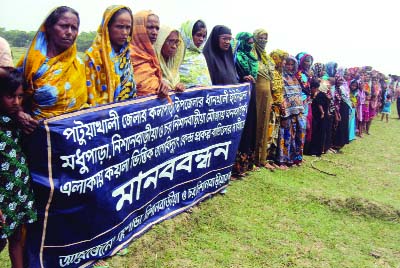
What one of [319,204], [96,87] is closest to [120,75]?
[96,87]

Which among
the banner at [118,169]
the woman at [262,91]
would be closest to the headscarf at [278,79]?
the woman at [262,91]

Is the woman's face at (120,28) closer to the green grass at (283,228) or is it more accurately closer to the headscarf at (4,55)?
the headscarf at (4,55)

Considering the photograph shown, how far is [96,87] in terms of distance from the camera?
3.08 meters

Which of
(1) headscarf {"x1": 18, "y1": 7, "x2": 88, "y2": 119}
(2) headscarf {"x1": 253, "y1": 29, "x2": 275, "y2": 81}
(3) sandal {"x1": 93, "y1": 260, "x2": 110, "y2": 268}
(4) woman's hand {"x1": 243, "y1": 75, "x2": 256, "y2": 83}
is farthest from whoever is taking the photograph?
(2) headscarf {"x1": 253, "y1": 29, "x2": 275, "y2": 81}

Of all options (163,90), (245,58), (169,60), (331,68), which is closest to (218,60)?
(245,58)

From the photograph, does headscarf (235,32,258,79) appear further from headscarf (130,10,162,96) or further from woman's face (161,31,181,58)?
headscarf (130,10,162,96)

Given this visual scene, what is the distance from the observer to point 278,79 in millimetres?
6191

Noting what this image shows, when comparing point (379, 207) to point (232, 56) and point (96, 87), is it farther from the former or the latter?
point (96, 87)

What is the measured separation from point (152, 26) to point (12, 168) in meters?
1.95

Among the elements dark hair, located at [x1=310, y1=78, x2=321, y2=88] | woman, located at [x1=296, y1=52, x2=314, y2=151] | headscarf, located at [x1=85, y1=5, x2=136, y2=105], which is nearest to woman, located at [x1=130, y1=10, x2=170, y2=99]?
headscarf, located at [x1=85, y1=5, x2=136, y2=105]

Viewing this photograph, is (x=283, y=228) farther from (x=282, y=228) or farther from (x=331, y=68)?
(x=331, y=68)

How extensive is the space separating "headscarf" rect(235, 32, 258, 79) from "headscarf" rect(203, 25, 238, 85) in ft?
1.18

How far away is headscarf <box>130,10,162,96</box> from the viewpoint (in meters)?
3.57

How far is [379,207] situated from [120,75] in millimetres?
3569
